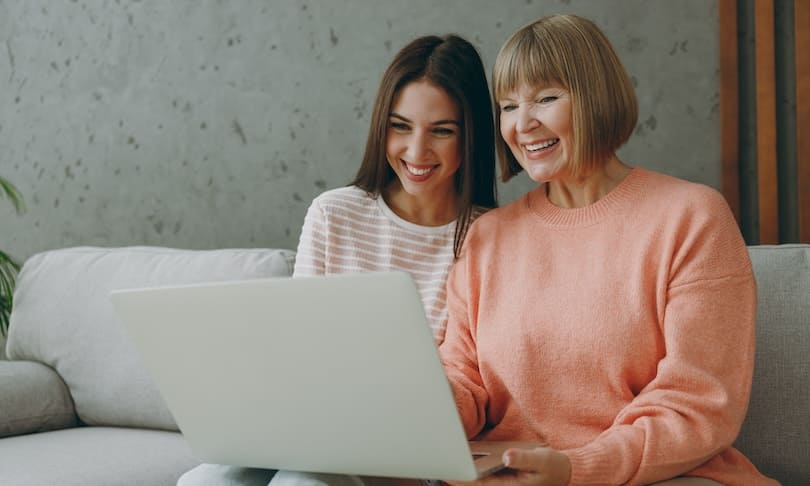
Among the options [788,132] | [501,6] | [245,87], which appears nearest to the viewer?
[788,132]

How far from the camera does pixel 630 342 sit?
49.3 inches

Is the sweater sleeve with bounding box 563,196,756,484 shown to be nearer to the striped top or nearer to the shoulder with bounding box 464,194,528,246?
the shoulder with bounding box 464,194,528,246

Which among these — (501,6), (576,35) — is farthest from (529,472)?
(501,6)

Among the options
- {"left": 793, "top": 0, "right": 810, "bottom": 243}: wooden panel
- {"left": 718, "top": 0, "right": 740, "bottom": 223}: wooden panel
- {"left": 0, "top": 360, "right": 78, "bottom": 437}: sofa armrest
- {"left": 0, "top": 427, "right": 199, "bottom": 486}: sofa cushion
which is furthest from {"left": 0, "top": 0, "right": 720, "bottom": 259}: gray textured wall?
{"left": 0, "top": 427, "right": 199, "bottom": 486}: sofa cushion

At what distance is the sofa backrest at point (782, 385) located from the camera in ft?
4.77

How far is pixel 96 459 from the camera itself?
1675 millimetres

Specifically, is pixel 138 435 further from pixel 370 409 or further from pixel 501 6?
pixel 501 6

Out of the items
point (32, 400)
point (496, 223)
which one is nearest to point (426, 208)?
point (496, 223)

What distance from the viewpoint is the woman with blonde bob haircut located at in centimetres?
117

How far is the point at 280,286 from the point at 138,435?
3.58 feet

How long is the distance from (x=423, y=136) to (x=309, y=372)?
26.4 inches

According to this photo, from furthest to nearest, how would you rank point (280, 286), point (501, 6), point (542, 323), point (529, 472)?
point (501, 6) < point (542, 323) < point (529, 472) < point (280, 286)

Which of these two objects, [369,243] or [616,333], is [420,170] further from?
[616,333]

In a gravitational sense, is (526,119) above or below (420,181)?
above
